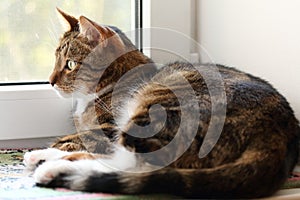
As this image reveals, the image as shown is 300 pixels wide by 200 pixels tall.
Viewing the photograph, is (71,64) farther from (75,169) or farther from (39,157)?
(75,169)

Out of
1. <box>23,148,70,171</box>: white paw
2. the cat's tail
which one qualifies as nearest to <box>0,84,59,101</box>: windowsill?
<box>23,148,70,171</box>: white paw

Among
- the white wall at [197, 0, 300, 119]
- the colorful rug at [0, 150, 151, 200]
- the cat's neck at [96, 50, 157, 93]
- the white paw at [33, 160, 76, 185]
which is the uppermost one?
the white wall at [197, 0, 300, 119]

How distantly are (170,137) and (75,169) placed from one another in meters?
0.19

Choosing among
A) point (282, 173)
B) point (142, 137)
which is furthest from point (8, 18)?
point (282, 173)

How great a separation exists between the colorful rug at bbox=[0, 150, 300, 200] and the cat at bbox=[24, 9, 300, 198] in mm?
17

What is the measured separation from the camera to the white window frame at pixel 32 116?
1524 mm

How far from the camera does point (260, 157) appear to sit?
42.0 inches

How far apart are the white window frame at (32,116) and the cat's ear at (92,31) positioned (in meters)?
0.21

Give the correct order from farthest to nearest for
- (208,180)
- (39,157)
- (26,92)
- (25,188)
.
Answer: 1. (26,92)
2. (39,157)
3. (25,188)
4. (208,180)

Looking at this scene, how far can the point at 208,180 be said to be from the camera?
1.03 m

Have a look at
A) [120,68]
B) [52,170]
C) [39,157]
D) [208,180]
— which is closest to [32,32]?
[120,68]

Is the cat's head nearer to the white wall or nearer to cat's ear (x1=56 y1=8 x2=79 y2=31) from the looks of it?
cat's ear (x1=56 y1=8 x2=79 y2=31)

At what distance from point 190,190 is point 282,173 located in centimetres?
19

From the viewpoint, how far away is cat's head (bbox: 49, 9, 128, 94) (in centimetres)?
143
